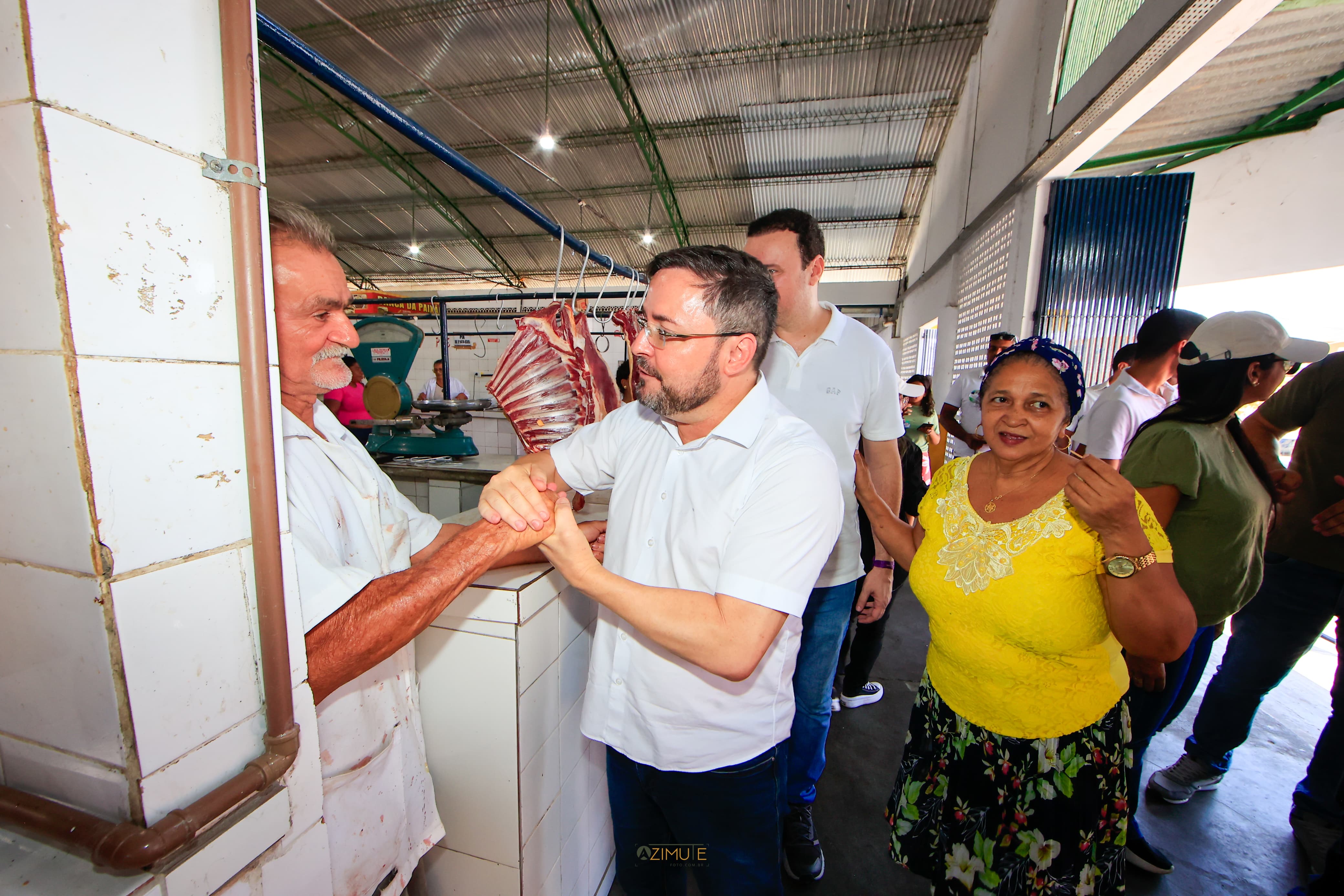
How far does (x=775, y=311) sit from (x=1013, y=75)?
4.82 meters

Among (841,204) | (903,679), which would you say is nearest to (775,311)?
(903,679)

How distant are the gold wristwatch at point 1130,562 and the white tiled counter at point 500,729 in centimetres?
146

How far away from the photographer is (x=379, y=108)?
1.53 metres

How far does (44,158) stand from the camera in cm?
49

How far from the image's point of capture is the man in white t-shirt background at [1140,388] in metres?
2.61

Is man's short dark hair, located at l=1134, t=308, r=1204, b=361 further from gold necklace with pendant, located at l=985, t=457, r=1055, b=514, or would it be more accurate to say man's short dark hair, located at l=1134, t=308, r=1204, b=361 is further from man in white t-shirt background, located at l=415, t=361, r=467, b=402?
man in white t-shirt background, located at l=415, t=361, r=467, b=402

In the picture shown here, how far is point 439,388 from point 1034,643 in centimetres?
735

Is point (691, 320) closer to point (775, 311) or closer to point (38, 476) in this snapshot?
Result: point (775, 311)

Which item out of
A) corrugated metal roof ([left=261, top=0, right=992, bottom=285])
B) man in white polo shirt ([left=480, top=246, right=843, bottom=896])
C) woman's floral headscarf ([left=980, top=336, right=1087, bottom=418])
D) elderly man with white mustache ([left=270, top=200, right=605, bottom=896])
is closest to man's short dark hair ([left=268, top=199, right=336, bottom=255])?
elderly man with white mustache ([left=270, top=200, right=605, bottom=896])

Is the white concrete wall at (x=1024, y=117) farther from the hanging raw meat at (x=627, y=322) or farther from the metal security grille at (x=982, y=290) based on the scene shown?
the hanging raw meat at (x=627, y=322)

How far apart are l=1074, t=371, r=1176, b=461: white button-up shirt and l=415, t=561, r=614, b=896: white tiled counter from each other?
3088 mm

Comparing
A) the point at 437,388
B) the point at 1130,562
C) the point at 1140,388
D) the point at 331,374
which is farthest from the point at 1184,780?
the point at 437,388

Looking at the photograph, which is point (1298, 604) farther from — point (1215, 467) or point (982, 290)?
point (982, 290)

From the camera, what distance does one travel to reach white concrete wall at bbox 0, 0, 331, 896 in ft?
1.67
